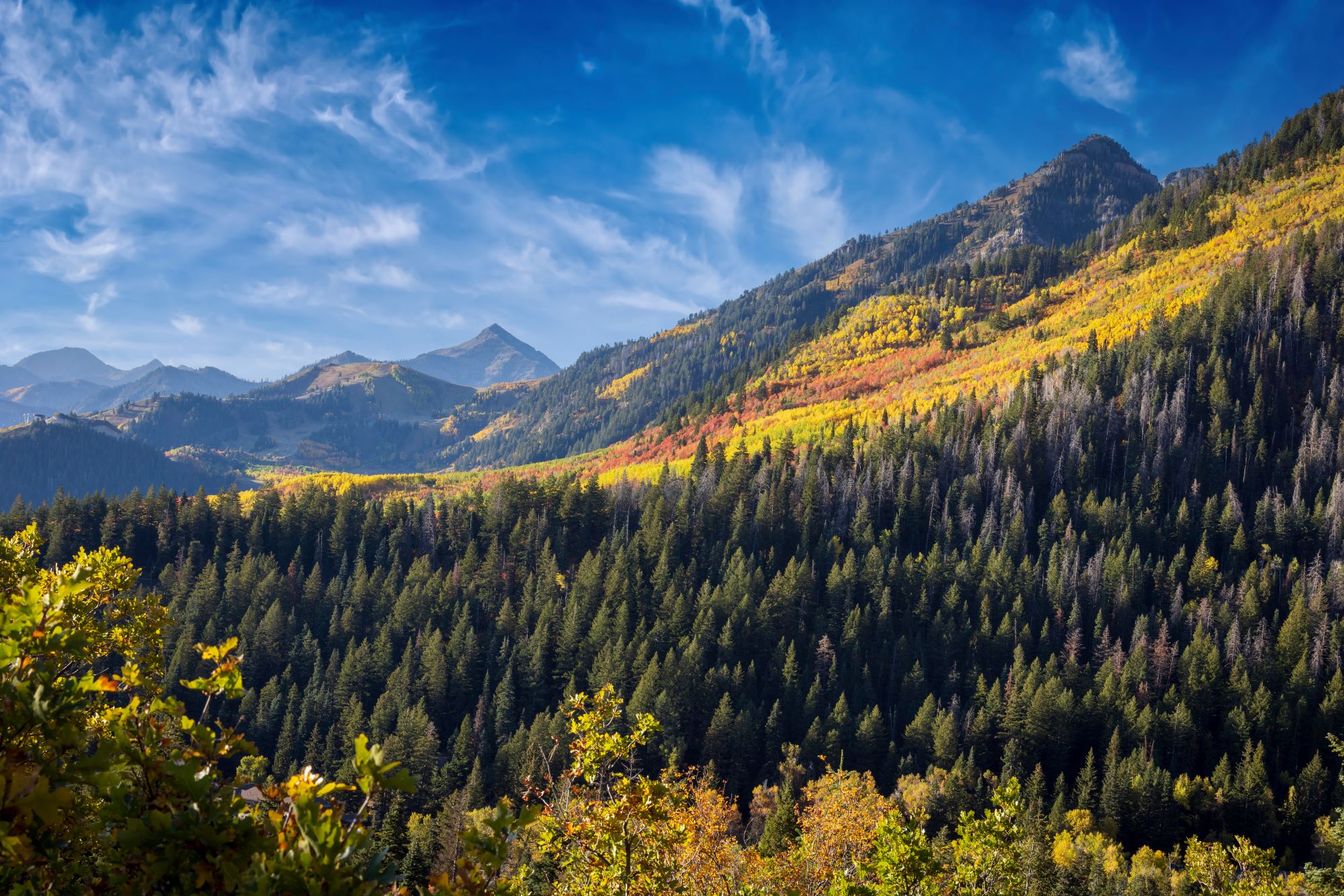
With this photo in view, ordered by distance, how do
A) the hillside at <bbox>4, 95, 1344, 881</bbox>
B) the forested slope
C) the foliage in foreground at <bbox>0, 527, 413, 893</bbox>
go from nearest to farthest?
the foliage in foreground at <bbox>0, 527, 413, 893</bbox> < the hillside at <bbox>4, 95, 1344, 881</bbox> < the forested slope

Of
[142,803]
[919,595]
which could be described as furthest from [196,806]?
[919,595]

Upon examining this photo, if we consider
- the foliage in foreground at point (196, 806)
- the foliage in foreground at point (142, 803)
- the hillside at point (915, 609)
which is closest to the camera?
the foliage in foreground at point (142, 803)

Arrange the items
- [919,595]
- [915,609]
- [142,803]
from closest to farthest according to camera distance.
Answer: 1. [142,803]
2. [915,609]
3. [919,595]

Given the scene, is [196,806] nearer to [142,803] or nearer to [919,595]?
[142,803]

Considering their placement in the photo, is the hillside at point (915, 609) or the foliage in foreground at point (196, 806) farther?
Answer: the hillside at point (915, 609)

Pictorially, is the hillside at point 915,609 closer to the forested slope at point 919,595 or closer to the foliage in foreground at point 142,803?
the forested slope at point 919,595

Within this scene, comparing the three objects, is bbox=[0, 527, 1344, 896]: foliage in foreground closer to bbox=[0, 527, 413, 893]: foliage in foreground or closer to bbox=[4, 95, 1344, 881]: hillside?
bbox=[0, 527, 413, 893]: foliage in foreground

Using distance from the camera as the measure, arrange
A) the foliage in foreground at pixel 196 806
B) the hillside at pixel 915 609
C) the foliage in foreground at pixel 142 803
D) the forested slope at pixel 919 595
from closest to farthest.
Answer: the foliage in foreground at pixel 142 803 → the foliage in foreground at pixel 196 806 → the hillside at pixel 915 609 → the forested slope at pixel 919 595

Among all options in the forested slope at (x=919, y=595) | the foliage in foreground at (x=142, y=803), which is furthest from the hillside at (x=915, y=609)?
the foliage in foreground at (x=142, y=803)

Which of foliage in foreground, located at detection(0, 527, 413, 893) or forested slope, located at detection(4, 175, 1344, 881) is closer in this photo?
foliage in foreground, located at detection(0, 527, 413, 893)

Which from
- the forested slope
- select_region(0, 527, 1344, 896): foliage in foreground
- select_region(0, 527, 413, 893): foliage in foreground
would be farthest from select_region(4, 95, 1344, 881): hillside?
select_region(0, 527, 413, 893): foliage in foreground

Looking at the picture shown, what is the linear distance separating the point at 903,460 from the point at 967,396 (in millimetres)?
33283

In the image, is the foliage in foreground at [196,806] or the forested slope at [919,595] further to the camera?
the forested slope at [919,595]

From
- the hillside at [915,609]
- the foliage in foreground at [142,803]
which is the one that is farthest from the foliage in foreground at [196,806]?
the hillside at [915,609]
